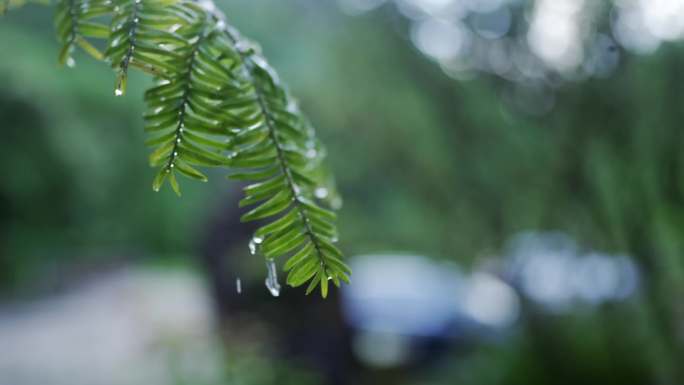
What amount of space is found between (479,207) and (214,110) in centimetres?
268

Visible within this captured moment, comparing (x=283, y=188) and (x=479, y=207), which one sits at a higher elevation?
(x=479, y=207)

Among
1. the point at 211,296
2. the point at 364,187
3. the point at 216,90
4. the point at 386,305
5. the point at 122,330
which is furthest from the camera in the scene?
the point at 122,330

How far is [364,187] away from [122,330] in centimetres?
472

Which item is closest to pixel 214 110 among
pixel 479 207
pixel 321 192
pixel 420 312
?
pixel 321 192

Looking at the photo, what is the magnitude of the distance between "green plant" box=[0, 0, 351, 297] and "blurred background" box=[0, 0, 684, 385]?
1.65m

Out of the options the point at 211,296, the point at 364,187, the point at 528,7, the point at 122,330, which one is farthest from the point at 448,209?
the point at 122,330

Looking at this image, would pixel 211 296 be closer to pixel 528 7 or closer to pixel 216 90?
pixel 528 7

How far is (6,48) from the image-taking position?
7.75 meters

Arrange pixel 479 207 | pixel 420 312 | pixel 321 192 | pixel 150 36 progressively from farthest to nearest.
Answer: pixel 420 312, pixel 479 207, pixel 321 192, pixel 150 36

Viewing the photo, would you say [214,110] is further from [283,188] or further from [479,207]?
[479,207]

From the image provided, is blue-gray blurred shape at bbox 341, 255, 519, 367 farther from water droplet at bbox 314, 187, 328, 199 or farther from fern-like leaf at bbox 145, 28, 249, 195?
fern-like leaf at bbox 145, 28, 249, 195

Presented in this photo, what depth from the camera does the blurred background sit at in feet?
7.88

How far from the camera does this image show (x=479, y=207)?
3057 millimetres

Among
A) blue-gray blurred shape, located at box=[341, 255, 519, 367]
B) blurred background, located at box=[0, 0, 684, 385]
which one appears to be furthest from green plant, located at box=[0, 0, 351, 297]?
blue-gray blurred shape, located at box=[341, 255, 519, 367]
